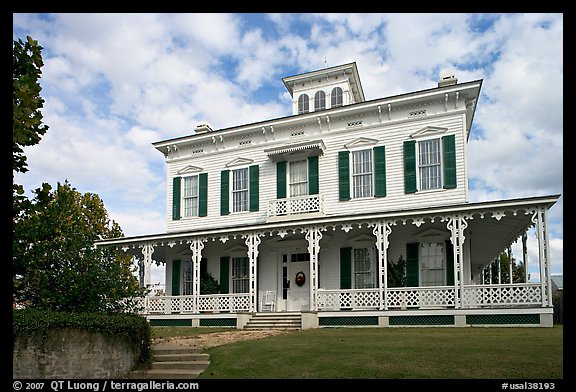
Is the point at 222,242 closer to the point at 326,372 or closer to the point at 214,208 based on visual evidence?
the point at 214,208

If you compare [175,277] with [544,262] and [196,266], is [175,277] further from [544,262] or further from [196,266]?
[544,262]

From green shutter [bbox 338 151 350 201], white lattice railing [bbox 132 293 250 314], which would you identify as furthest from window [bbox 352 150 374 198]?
white lattice railing [bbox 132 293 250 314]

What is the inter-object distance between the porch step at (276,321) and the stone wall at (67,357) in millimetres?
9048

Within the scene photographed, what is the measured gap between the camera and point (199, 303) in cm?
2280

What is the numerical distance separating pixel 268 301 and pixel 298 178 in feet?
18.1

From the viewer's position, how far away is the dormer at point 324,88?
1016 inches

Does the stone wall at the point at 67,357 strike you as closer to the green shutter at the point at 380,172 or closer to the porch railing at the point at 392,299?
the porch railing at the point at 392,299

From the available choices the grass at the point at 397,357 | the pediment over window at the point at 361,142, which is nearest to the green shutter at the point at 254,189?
the pediment over window at the point at 361,142

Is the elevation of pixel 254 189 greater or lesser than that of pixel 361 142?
lesser

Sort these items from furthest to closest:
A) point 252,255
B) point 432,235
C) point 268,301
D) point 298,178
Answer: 1. point 298,178
2. point 268,301
3. point 252,255
4. point 432,235

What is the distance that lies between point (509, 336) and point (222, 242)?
13520mm

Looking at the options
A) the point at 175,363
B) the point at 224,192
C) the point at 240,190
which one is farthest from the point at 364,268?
the point at 175,363
